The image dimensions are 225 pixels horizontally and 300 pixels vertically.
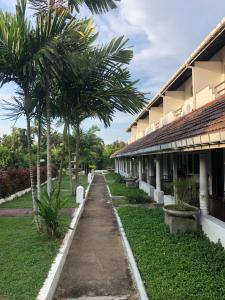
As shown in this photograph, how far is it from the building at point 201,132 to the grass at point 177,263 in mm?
582

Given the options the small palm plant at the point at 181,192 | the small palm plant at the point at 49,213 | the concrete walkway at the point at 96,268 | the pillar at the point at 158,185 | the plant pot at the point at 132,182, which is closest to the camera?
the concrete walkway at the point at 96,268

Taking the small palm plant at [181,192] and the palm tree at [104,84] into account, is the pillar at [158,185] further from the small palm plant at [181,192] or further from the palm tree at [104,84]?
the palm tree at [104,84]

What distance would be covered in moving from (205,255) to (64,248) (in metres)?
2.84

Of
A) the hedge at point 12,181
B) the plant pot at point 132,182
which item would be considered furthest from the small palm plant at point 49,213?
the plant pot at point 132,182

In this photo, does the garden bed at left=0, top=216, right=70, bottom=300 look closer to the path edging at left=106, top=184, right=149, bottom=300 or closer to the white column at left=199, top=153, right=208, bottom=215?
the path edging at left=106, top=184, right=149, bottom=300

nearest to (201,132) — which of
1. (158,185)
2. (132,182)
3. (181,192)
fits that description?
(181,192)

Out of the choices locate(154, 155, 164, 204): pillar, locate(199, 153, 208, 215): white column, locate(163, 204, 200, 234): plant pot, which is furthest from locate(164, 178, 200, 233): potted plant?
locate(154, 155, 164, 204): pillar

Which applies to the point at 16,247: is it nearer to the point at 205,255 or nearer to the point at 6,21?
the point at 205,255

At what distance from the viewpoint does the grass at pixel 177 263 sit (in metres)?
5.15

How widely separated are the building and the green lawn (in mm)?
3439

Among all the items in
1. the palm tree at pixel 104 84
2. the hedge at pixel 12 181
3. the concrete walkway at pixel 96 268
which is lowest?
the concrete walkway at pixel 96 268

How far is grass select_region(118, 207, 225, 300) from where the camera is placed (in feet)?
16.9

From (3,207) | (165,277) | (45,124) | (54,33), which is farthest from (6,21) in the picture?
(3,207)

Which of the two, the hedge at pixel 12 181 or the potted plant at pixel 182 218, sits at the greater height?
the hedge at pixel 12 181
